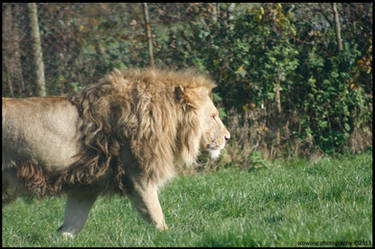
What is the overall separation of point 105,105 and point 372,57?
5358 millimetres

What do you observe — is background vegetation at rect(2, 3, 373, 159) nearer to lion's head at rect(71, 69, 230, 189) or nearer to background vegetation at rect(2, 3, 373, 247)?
background vegetation at rect(2, 3, 373, 247)

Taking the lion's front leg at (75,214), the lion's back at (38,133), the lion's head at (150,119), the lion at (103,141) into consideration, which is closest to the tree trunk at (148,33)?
→ the lion's head at (150,119)

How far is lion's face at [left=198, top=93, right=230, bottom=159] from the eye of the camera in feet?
15.9

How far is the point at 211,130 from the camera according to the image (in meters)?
4.90

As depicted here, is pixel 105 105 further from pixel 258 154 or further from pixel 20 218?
pixel 258 154

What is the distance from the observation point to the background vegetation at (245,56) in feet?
27.0

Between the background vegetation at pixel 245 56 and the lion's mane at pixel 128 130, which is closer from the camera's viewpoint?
the lion's mane at pixel 128 130

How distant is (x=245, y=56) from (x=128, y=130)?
14.7ft

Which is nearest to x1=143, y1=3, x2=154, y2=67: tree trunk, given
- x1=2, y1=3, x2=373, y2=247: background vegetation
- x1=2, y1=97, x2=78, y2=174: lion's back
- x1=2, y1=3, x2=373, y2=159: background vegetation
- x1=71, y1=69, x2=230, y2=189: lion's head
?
x1=2, y1=3, x2=373, y2=247: background vegetation

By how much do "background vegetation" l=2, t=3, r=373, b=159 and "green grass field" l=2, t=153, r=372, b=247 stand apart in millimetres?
944

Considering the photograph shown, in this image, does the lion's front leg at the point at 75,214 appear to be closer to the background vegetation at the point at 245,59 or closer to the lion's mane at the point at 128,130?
the lion's mane at the point at 128,130

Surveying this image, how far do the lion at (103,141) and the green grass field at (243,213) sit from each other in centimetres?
35

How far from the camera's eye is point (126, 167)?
4207 millimetres

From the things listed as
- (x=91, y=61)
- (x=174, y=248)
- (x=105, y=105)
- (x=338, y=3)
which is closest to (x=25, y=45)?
(x=91, y=61)
